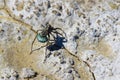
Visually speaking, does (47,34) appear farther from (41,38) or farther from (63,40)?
(63,40)

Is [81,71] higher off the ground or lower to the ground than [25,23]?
lower

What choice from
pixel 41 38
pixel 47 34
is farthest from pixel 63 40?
pixel 41 38

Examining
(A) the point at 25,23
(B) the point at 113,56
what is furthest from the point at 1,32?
(B) the point at 113,56

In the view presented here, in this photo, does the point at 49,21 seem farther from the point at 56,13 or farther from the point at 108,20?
the point at 108,20

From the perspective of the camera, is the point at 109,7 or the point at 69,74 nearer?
the point at 69,74

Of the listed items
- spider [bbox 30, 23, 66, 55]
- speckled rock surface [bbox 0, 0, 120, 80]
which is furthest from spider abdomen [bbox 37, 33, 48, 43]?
speckled rock surface [bbox 0, 0, 120, 80]

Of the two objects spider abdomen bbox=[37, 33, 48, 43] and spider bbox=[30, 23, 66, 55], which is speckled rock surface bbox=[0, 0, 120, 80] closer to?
spider bbox=[30, 23, 66, 55]

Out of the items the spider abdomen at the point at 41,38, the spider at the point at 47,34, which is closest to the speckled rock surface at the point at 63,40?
the spider at the point at 47,34

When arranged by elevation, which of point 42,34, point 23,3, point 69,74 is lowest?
point 69,74
